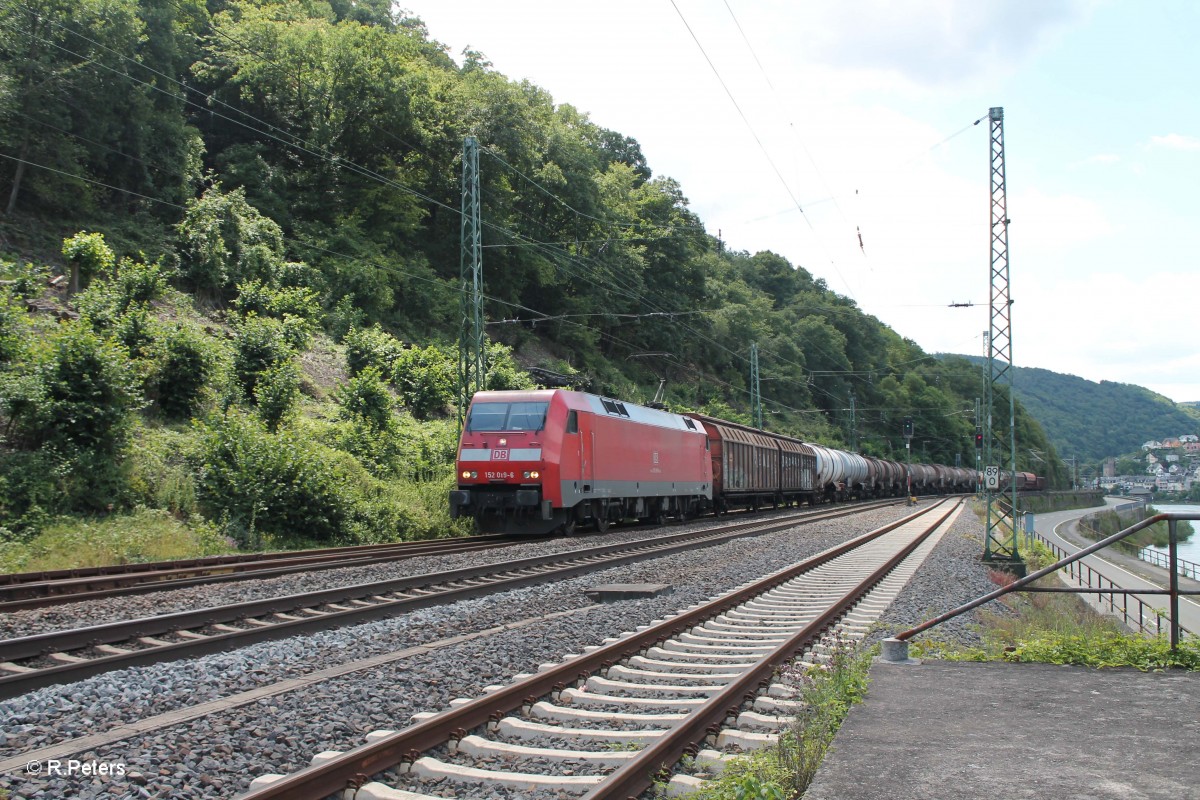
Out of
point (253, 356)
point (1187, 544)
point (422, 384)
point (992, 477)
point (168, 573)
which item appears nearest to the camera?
point (168, 573)

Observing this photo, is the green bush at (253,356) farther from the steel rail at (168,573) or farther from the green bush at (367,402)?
the steel rail at (168,573)

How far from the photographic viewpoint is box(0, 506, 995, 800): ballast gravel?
4523mm

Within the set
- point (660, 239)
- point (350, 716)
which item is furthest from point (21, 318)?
point (660, 239)

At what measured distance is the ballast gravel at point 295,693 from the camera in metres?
4.52

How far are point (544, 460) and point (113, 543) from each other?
7.85 meters

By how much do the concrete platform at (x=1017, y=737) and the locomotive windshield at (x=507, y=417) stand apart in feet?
41.8

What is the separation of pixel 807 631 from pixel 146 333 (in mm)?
17279

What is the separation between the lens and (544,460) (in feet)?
59.8

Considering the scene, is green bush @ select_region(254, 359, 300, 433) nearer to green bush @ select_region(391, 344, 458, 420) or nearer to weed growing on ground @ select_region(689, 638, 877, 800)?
green bush @ select_region(391, 344, 458, 420)

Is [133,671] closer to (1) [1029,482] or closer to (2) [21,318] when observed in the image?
(2) [21,318]

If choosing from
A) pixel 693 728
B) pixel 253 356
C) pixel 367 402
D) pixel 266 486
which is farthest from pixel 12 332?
pixel 693 728

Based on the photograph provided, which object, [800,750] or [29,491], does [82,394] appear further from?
[800,750]

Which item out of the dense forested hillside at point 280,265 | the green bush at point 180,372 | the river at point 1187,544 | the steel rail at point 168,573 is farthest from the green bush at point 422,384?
the river at point 1187,544

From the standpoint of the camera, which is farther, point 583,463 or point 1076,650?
point 583,463
